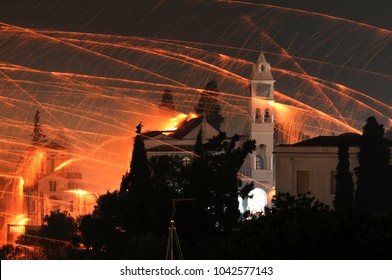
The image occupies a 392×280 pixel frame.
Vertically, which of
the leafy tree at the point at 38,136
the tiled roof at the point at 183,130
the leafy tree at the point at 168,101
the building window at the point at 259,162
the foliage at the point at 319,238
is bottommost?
the foliage at the point at 319,238

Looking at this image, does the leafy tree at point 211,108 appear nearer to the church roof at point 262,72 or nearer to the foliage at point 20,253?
the church roof at point 262,72

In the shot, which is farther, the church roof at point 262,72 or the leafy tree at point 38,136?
the leafy tree at point 38,136

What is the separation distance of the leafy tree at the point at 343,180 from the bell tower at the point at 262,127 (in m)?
34.6

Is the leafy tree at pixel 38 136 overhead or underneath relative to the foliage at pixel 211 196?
overhead

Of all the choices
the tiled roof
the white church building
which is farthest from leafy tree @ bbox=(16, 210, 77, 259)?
the tiled roof

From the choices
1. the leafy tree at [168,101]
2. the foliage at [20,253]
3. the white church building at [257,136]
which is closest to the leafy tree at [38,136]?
the leafy tree at [168,101]

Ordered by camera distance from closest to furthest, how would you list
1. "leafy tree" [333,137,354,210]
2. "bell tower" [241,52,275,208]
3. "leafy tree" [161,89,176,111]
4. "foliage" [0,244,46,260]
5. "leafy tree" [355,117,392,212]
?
"leafy tree" [355,117,392,212] < "leafy tree" [333,137,354,210] < "foliage" [0,244,46,260] < "bell tower" [241,52,275,208] < "leafy tree" [161,89,176,111]

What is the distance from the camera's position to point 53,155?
14400cm

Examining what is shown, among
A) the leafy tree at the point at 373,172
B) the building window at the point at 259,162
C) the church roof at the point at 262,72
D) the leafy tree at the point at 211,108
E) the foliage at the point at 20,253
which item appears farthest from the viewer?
the leafy tree at the point at 211,108

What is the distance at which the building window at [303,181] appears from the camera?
89394mm

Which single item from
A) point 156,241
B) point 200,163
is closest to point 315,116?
point 200,163

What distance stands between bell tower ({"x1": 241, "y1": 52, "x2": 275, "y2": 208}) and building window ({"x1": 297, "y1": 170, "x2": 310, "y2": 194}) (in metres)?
28.7

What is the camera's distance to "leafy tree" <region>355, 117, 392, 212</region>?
267 feet

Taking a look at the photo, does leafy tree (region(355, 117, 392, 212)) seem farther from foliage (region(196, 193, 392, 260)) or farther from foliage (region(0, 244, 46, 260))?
foliage (region(196, 193, 392, 260))
